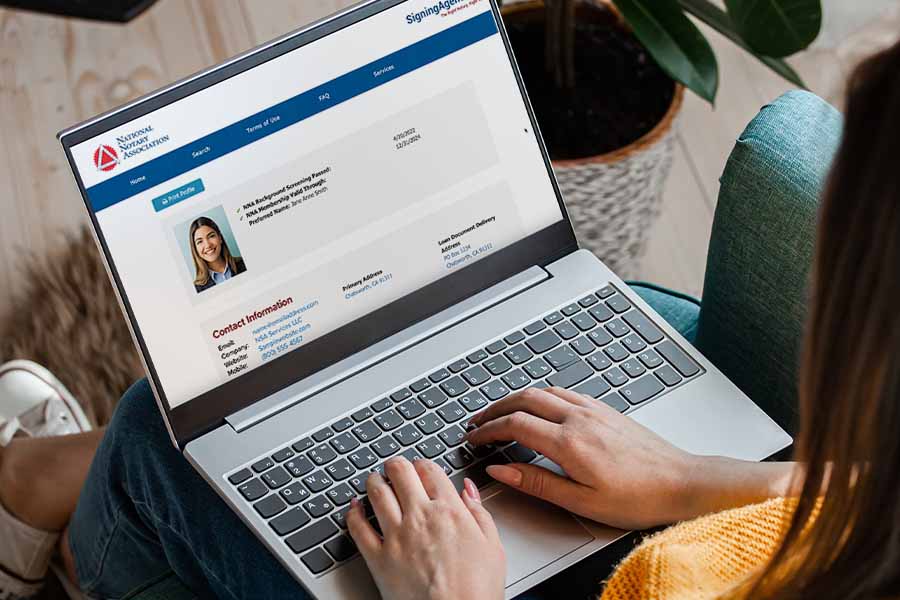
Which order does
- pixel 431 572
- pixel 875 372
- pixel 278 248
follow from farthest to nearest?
pixel 278 248 < pixel 431 572 < pixel 875 372

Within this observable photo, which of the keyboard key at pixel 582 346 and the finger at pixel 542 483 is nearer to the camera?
the finger at pixel 542 483

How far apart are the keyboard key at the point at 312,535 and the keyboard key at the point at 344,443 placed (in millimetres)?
64

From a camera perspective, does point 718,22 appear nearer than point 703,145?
Yes

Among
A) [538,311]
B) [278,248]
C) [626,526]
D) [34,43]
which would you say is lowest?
[626,526]

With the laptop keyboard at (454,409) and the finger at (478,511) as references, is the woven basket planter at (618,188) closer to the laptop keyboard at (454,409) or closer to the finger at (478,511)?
the laptop keyboard at (454,409)

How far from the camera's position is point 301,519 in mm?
810

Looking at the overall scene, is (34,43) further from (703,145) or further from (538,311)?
(538,311)

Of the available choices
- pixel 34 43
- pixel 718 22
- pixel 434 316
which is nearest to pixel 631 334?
pixel 434 316

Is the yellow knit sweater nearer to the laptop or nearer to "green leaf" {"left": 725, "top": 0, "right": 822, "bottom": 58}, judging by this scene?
the laptop

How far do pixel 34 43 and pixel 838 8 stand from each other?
1434 mm

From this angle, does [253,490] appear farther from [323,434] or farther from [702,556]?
[702,556]

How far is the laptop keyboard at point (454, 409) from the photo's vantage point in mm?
816

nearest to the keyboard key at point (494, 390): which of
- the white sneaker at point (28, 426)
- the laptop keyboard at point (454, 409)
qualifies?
the laptop keyboard at point (454, 409)

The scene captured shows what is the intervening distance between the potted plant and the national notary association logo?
662 mm
